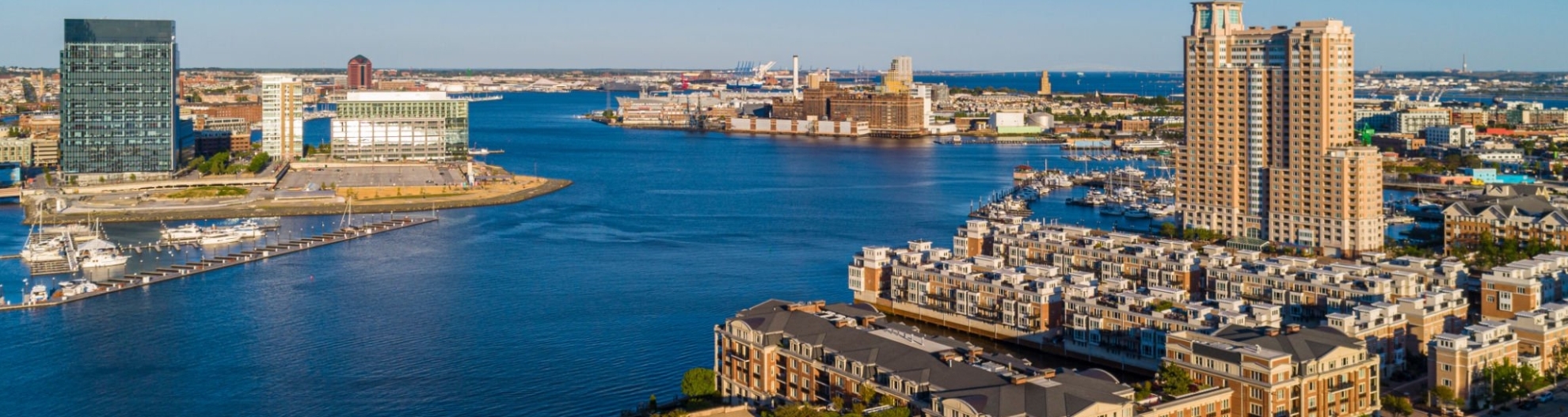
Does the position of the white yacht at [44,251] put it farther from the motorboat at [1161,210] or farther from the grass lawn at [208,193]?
the motorboat at [1161,210]

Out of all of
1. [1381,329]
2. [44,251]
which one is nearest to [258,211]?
[44,251]

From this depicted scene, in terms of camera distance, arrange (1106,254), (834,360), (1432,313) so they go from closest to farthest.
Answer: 1. (834,360)
2. (1432,313)
3. (1106,254)

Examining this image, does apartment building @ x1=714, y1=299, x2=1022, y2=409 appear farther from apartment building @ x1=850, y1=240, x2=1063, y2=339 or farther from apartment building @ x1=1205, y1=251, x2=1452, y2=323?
apartment building @ x1=1205, y1=251, x2=1452, y2=323

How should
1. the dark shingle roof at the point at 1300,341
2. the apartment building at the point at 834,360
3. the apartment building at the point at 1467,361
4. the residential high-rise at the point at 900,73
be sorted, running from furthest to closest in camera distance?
the residential high-rise at the point at 900,73 → the apartment building at the point at 1467,361 → the dark shingle roof at the point at 1300,341 → the apartment building at the point at 834,360

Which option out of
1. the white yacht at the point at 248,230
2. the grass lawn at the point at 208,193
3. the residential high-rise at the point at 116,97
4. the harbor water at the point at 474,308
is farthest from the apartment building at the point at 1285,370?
the residential high-rise at the point at 116,97

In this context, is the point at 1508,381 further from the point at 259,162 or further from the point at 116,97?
the point at 259,162

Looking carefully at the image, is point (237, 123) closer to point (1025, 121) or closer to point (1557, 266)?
point (1025, 121)
